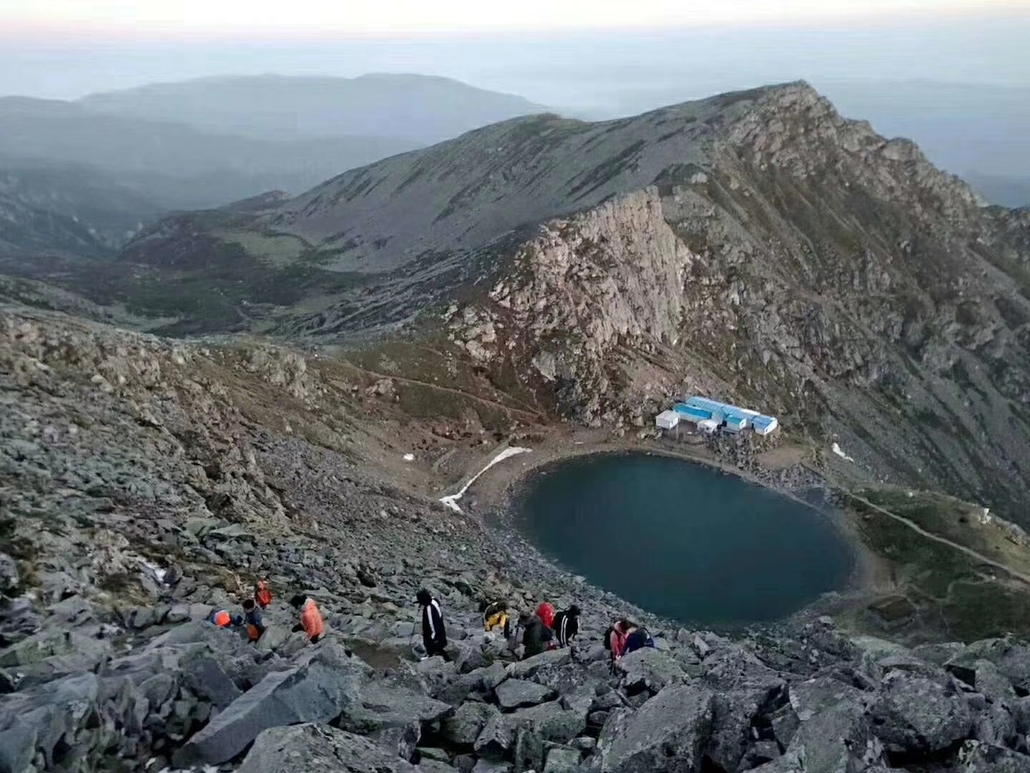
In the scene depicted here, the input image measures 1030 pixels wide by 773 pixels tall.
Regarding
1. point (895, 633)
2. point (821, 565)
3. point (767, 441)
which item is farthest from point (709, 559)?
point (767, 441)

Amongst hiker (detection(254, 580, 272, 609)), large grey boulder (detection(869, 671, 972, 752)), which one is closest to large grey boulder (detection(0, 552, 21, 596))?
hiker (detection(254, 580, 272, 609))

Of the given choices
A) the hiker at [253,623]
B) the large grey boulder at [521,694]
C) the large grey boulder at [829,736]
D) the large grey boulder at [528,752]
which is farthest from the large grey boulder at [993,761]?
the hiker at [253,623]

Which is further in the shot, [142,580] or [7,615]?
[142,580]

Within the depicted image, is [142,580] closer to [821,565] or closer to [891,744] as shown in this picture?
[891,744]

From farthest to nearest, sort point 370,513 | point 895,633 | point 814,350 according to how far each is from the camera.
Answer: point 814,350
point 895,633
point 370,513

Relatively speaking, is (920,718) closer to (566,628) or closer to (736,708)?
(736,708)

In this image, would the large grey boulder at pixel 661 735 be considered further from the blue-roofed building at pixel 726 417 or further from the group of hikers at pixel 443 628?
the blue-roofed building at pixel 726 417

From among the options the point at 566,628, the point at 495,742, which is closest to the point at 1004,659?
the point at 566,628
